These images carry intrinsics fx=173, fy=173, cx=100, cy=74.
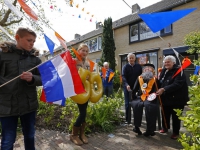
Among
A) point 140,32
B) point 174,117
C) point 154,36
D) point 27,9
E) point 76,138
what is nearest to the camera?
point 27,9

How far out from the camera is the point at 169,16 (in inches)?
143

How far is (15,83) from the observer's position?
204cm

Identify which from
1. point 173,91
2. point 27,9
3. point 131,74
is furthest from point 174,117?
point 27,9

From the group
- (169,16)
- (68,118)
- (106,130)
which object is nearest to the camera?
(169,16)

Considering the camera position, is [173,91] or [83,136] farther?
[173,91]

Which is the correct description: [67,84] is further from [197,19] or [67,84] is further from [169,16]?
[197,19]

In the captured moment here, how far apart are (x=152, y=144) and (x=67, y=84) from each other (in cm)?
219

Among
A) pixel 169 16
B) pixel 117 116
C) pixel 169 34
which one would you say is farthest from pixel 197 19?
pixel 117 116

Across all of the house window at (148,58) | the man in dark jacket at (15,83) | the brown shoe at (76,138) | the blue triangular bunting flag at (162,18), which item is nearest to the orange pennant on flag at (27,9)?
the man in dark jacket at (15,83)

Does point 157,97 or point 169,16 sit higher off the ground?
point 169,16

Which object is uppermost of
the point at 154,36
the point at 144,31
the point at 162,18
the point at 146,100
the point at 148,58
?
the point at 144,31

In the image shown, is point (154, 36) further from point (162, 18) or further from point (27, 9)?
point (27, 9)

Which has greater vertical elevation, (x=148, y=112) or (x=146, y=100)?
(x=146, y=100)

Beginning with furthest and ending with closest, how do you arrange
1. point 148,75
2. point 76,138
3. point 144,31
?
1. point 144,31
2. point 148,75
3. point 76,138
